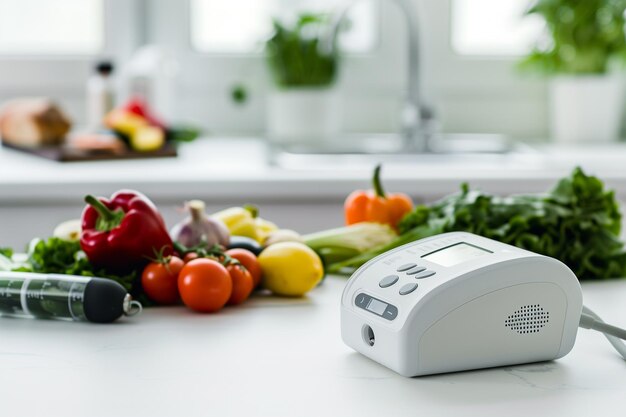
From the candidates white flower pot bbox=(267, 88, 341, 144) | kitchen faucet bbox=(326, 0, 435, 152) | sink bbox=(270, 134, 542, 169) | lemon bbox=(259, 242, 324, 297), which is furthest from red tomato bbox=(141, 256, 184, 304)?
white flower pot bbox=(267, 88, 341, 144)

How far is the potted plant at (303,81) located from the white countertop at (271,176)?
1.12 ft

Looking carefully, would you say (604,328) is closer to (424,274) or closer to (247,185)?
(424,274)

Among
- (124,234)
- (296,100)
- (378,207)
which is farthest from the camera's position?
(296,100)

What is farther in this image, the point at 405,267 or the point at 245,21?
the point at 245,21

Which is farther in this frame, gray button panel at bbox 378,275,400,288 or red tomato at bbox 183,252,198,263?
red tomato at bbox 183,252,198,263

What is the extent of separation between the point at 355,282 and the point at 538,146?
6.95 feet

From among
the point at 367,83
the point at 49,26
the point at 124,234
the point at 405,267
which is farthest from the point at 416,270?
the point at 49,26

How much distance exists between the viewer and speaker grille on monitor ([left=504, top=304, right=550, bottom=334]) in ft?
2.98

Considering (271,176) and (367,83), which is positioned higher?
(367,83)

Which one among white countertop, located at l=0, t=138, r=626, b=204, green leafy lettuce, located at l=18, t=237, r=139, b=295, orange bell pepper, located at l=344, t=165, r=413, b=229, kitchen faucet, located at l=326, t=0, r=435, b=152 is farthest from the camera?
kitchen faucet, located at l=326, t=0, r=435, b=152

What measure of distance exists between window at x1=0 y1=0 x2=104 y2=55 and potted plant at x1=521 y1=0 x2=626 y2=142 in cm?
141

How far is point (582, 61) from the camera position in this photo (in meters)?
2.96

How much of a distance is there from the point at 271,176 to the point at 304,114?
64 centimetres

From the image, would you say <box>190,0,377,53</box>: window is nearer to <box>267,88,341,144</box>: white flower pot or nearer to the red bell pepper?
<box>267,88,341,144</box>: white flower pot
